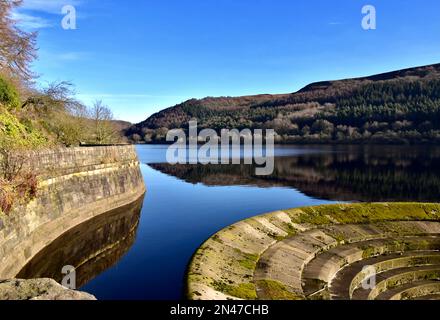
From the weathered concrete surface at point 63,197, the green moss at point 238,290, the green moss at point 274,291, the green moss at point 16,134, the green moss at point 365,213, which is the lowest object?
the green moss at point 274,291

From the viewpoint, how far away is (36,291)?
8.13 metres

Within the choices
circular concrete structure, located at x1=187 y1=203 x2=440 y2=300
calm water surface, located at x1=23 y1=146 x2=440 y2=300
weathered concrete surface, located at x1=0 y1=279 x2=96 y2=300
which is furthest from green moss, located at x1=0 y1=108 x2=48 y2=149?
weathered concrete surface, located at x1=0 y1=279 x2=96 y2=300

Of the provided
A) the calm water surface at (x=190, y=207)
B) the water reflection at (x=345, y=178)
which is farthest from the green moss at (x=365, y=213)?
the water reflection at (x=345, y=178)

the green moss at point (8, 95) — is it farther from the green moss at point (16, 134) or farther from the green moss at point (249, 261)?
the green moss at point (249, 261)

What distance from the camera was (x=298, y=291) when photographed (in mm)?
18125

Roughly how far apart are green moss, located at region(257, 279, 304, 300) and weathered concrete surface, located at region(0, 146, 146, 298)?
1236 centimetres

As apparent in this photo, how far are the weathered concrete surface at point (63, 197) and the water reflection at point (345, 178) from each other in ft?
73.0

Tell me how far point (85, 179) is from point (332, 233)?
21344 mm

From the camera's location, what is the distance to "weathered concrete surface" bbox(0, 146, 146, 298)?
19.3 meters

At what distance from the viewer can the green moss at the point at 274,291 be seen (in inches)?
665

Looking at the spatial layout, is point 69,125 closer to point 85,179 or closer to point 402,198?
point 85,179

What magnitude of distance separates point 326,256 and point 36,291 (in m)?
19.3

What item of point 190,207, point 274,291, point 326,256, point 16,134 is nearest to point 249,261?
point 274,291
